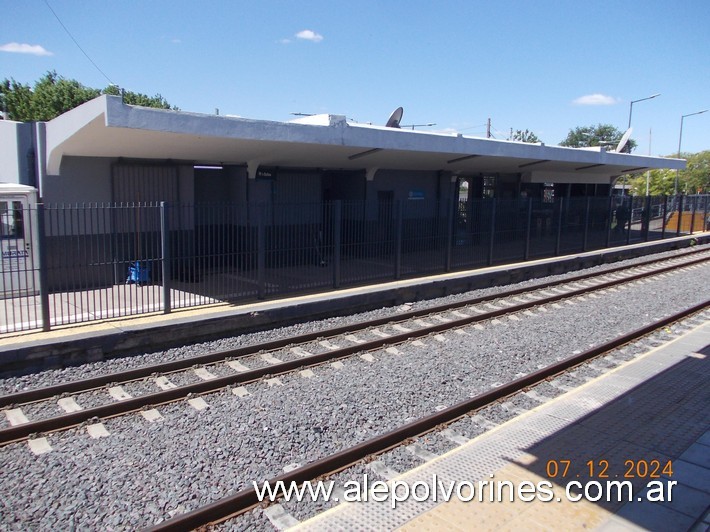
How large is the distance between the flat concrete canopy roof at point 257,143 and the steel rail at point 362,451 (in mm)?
6711

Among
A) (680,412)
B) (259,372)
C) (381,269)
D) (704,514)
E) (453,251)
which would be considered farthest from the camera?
(453,251)

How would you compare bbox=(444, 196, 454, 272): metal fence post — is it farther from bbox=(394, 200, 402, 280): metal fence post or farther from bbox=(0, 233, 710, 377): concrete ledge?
bbox=(394, 200, 402, 280): metal fence post

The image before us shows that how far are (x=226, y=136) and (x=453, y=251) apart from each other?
9.03m

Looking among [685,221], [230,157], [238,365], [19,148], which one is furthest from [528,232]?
[685,221]

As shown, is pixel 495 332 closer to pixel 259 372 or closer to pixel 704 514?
pixel 259 372

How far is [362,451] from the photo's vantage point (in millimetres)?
5555

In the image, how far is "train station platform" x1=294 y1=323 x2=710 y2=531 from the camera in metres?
4.43

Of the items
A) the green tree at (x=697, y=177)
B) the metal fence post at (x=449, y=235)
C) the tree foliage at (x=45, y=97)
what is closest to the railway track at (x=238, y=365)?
the metal fence post at (x=449, y=235)

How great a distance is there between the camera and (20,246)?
39.2 ft

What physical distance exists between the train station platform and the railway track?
125 inches

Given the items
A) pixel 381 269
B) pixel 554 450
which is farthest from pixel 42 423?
pixel 381 269

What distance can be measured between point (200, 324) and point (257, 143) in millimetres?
4361

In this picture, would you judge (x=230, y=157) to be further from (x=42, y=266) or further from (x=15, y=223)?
(x=42, y=266)

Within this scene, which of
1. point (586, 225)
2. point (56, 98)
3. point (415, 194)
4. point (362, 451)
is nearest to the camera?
point (362, 451)
